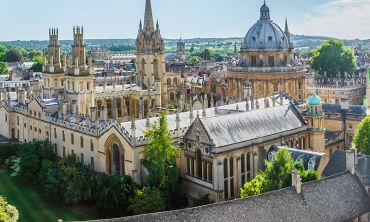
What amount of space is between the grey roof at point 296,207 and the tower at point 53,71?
42047 millimetres

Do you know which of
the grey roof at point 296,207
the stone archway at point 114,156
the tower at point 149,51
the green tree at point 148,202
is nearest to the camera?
the grey roof at point 296,207

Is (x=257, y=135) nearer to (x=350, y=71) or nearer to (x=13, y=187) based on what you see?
(x=13, y=187)

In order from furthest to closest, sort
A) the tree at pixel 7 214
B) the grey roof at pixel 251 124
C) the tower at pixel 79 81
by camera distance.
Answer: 1. the tower at pixel 79 81
2. the grey roof at pixel 251 124
3. the tree at pixel 7 214

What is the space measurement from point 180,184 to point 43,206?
1204 centimetres

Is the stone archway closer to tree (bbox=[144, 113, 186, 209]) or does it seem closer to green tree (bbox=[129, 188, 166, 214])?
tree (bbox=[144, 113, 186, 209])

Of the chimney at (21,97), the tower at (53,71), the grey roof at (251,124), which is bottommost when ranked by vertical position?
the grey roof at (251,124)

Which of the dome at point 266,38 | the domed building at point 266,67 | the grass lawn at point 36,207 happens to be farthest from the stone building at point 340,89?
the grass lawn at point 36,207

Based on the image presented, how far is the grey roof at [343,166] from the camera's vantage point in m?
35.6

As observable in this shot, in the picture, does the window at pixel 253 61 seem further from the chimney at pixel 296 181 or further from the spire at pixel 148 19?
the chimney at pixel 296 181

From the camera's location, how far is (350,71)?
106125 mm

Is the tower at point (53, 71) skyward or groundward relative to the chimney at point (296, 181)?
skyward

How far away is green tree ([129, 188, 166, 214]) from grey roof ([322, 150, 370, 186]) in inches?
485

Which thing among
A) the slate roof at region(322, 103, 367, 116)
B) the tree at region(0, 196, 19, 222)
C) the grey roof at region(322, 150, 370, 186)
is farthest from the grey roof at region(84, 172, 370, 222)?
the slate roof at region(322, 103, 367, 116)

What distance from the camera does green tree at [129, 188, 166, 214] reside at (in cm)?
3756
